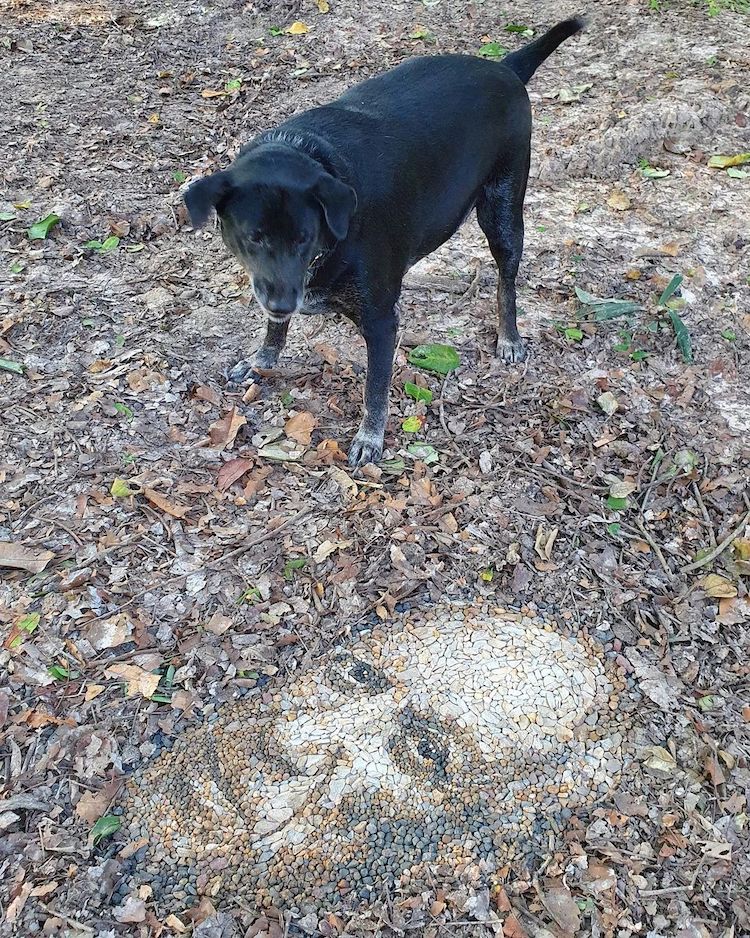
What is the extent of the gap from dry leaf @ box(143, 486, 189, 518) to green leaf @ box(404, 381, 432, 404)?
4.78 feet

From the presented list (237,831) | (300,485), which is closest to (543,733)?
(237,831)

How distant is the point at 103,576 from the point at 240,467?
35.1 inches

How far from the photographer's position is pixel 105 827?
9.42 feet

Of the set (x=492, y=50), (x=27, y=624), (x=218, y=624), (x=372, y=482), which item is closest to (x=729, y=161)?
(x=492, y=50)

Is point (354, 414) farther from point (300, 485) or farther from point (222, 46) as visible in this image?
point (222, 46)

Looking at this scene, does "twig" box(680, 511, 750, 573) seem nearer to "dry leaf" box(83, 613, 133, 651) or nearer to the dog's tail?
"dry leaf" box(83, 613, 133, 651)

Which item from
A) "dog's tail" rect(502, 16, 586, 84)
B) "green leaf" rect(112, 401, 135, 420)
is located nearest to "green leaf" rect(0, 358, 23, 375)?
"green leaf" rect(112, 401, 135, 420)

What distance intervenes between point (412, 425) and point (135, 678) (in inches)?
78.7

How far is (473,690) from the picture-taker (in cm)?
326

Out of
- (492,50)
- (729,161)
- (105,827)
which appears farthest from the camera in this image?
(492,50)

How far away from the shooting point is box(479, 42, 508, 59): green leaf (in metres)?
6.98

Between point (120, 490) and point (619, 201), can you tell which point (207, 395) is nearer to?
point (120, 490)

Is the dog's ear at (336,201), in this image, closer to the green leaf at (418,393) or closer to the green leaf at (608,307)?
the green leaf at (418,393)

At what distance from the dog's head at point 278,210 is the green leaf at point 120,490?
126 cm
